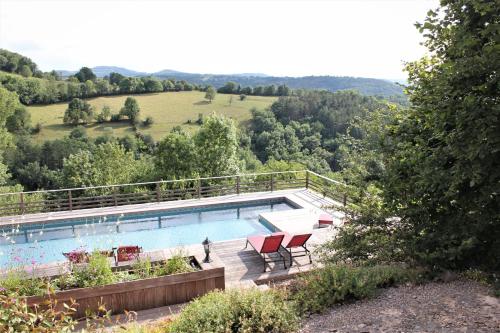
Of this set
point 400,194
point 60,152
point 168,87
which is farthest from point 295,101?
point 400,194

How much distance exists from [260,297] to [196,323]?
2.18ft

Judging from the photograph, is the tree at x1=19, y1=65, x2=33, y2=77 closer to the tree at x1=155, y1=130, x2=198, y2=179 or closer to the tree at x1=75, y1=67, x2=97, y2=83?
the tree at x1=75, y1=67, x2=97, y2=83

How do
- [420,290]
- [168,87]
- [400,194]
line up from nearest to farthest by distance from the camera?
[420,290]
[400,194]
[168,87]

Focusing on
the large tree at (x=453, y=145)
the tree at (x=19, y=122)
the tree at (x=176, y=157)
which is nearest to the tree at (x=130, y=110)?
the tree at (x=19, y=122)

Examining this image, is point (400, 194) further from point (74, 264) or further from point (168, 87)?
point (168, 87)

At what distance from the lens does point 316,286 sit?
14.0ft

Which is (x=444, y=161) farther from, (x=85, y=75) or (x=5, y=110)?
(x=85, y=75)

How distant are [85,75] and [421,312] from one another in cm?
5690

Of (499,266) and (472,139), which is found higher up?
(472,139)

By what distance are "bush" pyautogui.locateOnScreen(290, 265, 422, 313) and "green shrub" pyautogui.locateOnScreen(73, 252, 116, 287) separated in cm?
240

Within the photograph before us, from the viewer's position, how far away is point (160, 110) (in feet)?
153

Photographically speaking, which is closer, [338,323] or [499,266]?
[338,323]

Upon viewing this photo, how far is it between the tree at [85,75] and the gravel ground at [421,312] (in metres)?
54.1

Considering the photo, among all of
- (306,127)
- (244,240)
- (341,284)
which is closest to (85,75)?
(306,127)
